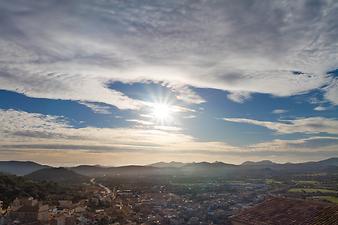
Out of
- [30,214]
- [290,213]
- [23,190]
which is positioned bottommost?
[30,214]

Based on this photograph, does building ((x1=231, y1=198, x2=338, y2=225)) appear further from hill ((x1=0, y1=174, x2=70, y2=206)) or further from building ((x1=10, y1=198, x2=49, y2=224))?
hill ((x1=0, y1=174, x2=70, y2=206))

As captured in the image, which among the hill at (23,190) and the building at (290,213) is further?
the hill at (23,190)

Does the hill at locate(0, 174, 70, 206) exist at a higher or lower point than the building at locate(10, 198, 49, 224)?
higher

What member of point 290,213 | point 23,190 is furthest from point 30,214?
point 290,213

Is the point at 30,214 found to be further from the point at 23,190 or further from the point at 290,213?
A: the point at 290,213

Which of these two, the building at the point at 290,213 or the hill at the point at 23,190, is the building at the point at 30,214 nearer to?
the hill at the point at 23,190

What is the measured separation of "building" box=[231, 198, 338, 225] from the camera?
16.2 metres

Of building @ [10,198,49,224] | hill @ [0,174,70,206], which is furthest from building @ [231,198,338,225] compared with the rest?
hill @ [0,174,70,206]

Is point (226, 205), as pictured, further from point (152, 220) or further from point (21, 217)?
point (21, 217)

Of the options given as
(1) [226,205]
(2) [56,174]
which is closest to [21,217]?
(1) [226,205]

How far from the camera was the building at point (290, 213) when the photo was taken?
1624cm

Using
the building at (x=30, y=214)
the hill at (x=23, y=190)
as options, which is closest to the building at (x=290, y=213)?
the building at (x=30, y=214)

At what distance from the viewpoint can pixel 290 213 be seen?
17781mm

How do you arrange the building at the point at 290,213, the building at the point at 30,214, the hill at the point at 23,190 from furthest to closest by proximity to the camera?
the hill at the point at 23,190
the building at the point at 30,214
the building at the point at 290,213
